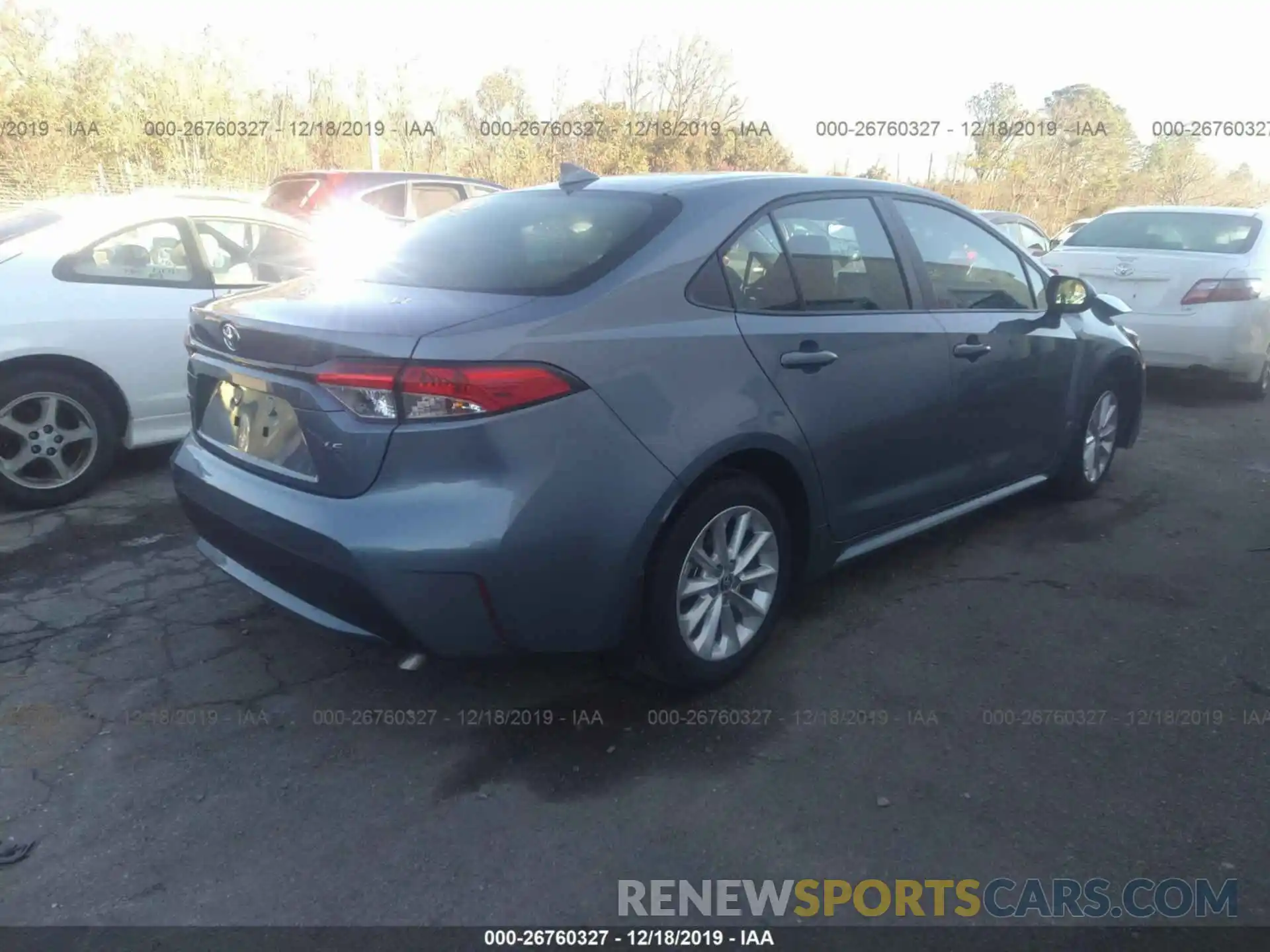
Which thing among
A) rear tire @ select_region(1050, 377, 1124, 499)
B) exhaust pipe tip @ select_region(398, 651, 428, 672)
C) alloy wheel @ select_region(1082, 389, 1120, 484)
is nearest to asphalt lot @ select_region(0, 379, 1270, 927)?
exhaust pipe tip @ select_region(398, 651, 428, 672)

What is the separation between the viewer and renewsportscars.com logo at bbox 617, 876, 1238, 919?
238 cm

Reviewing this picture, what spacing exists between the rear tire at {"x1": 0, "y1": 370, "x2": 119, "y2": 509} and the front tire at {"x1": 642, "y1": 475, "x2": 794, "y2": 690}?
3.40m

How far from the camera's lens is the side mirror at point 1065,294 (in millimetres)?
4609

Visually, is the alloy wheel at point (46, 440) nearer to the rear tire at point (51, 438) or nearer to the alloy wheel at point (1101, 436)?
the rear tire at point (51, 438)

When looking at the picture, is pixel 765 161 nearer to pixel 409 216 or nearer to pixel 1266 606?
pixel 409 216

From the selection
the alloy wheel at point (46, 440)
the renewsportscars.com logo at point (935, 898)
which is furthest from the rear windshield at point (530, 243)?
the alloy wheel at point (46, 440)

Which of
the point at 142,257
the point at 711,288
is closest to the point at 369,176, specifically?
the point at 142,257

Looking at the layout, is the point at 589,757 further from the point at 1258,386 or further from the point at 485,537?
the point at 1258,386

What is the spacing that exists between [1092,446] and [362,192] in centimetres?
819

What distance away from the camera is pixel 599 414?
2754 mm

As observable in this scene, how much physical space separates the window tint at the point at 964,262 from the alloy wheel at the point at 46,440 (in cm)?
399

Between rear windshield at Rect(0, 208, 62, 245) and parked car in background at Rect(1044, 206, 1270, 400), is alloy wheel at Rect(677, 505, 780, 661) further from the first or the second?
parked car in background at Rect(1044, 206, 1270, 400)

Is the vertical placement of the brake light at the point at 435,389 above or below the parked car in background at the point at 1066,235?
above

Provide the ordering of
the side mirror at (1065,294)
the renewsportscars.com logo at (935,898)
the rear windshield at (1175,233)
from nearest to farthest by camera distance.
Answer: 1. the renewsportscars.com logo at (935,898)
2. the side mirror at (1065,294)
3. the rear windshield at (1175,233)
